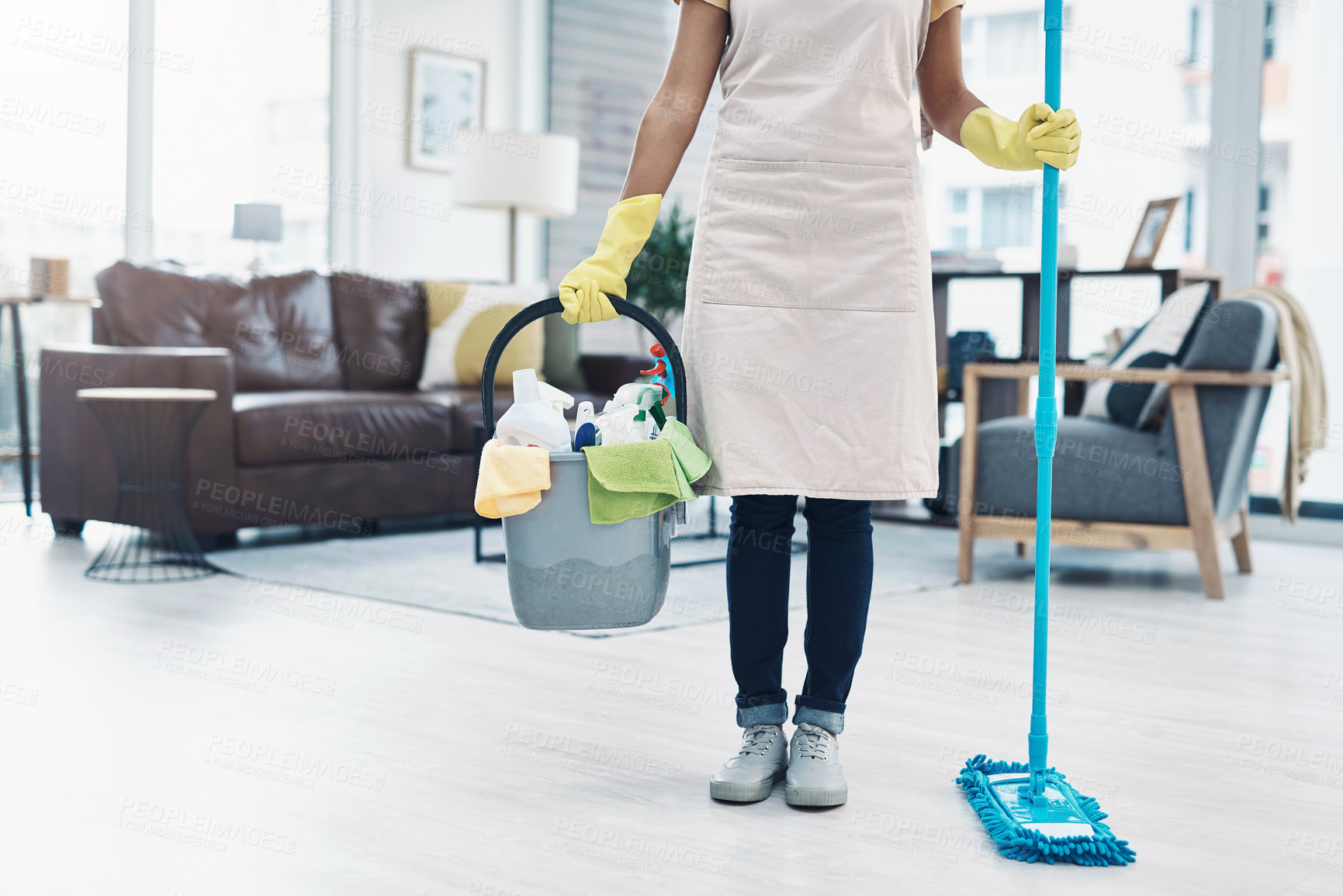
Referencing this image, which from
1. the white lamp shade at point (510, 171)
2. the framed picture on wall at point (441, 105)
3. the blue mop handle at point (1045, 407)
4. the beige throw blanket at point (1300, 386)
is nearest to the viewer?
A: the blue mop handle at point (1045, 407)

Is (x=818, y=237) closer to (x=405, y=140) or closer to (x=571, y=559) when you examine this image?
(x=571, y=559)

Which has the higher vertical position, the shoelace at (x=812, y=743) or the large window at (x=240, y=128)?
the large window at (x=240, y=128)

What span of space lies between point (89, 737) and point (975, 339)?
9.72ft

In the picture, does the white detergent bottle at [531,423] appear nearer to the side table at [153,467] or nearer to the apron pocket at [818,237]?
the apron pocket at [818,237]

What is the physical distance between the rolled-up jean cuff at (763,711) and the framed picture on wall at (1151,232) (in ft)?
8.97

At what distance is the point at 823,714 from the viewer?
5.25 ft

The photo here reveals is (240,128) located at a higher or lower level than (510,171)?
higher

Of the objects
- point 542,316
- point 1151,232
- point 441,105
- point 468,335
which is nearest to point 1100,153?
point 1151,232

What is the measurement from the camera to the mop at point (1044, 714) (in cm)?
141

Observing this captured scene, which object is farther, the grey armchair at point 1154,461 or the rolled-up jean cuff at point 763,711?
the grey armchair at point 1154,461

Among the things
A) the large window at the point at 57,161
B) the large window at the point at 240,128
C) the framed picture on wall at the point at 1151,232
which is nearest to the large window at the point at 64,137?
the large window at the point at 57,161

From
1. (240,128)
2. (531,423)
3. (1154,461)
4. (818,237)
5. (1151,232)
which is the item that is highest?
(240,128)

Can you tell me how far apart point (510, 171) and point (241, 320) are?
1.32 metres

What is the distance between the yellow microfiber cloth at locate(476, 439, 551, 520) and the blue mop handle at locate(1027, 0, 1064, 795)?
56cm
